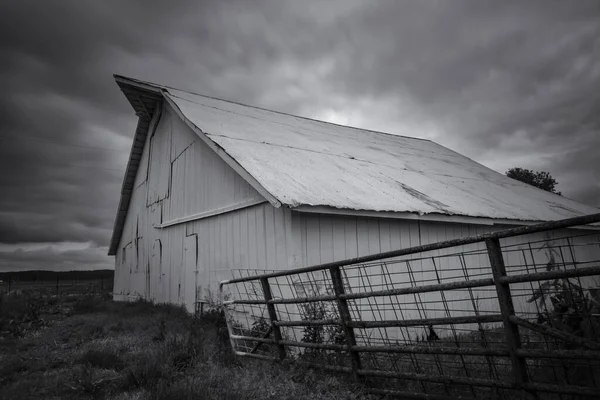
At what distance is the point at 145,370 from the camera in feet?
16.8

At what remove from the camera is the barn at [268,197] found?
28.1 ft

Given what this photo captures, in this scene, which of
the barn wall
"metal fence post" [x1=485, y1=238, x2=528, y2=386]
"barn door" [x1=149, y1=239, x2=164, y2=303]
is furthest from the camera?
"barn door" [x1=149, y1=239, x2=164, y2=303]

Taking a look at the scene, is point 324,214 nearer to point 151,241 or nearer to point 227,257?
point 227,257

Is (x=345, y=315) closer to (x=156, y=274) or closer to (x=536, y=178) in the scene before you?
(x=156, y=274)

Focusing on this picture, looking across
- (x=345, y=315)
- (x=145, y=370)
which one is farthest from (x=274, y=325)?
(x=145, y=370)

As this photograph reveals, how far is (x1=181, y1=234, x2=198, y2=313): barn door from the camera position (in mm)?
11617

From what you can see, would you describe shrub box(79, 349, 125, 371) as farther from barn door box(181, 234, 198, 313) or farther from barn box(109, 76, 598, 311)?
barn door box(181, 234, 198, 313)

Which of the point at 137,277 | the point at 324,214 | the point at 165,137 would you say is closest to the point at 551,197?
the point at 324,214

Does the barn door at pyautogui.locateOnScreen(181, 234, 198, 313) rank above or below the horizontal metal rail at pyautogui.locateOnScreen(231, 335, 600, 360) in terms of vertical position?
above

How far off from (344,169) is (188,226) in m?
4.55

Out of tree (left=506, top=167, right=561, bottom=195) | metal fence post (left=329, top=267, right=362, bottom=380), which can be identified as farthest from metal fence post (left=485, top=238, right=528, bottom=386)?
tree (left=506, top=167, right=561, bottom=195)

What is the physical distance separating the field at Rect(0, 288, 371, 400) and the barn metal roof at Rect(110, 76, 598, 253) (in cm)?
277

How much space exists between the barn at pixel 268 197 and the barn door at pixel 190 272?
3 cm

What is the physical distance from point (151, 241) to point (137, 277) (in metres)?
2.14
